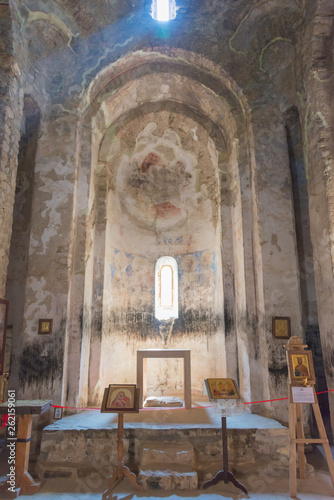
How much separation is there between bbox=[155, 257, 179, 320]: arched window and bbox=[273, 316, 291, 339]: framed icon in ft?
11.7

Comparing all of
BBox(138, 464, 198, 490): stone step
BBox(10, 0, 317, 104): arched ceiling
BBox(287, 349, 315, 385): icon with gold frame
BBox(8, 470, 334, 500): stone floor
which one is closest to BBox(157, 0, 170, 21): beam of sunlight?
BBox(10, 0, 317, 104): arched ceiling

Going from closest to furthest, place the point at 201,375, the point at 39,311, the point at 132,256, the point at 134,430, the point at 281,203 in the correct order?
1. the point at 134,430
2. the point at 39,311
3. the point at 281,203
4. the point at 201,375
5. the point at 132,256

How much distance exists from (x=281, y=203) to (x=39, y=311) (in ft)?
16.7

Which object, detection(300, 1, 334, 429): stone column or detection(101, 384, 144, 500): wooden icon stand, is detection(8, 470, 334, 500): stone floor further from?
detection(300, 1, 334, 429): stone column

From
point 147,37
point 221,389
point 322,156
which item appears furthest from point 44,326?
point 147,37

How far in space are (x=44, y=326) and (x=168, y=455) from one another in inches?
120

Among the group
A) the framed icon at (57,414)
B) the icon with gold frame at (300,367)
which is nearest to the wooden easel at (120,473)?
the framed icon at (57,414)

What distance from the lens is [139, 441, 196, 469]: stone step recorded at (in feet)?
16.2

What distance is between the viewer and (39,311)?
6324 millimetres

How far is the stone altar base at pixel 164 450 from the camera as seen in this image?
4969mm

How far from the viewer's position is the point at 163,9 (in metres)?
8.02

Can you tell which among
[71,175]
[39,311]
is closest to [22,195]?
[71,175]

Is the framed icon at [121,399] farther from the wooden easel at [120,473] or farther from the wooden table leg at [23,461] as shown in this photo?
the wooden table leg at [23,461]

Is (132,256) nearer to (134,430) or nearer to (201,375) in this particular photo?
(201,375)
